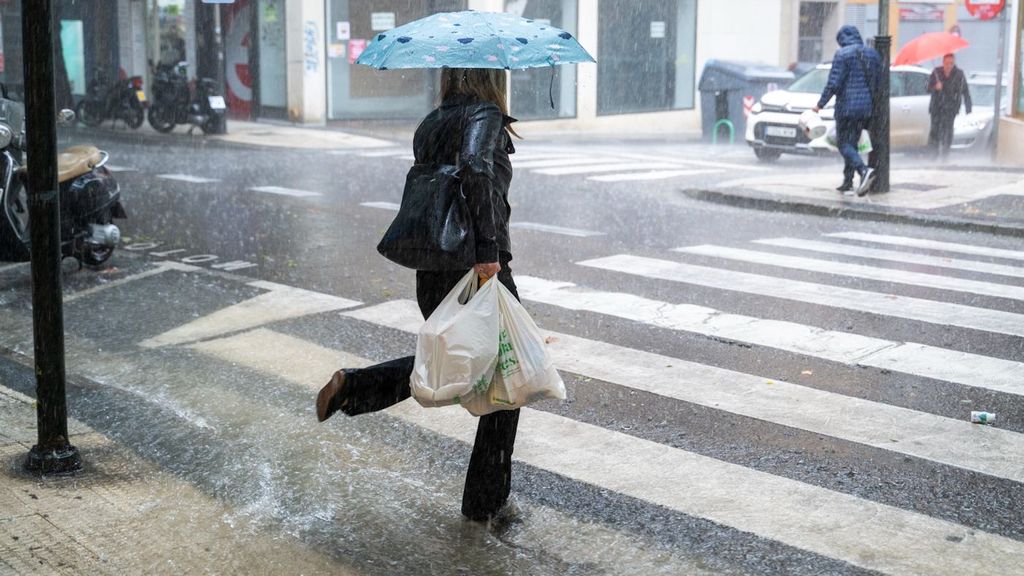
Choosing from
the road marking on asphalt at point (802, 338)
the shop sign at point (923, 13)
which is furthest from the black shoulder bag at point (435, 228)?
the shop sign at point (923, 13)

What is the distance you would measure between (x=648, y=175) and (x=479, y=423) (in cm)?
1364

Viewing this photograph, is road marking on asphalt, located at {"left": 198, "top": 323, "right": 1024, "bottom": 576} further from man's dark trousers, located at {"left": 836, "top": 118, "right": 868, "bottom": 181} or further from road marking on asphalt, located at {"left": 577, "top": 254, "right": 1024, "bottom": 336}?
man's dark trousers, located at {"left": 836, "top": 118, "right": 868, "bottom": 181}

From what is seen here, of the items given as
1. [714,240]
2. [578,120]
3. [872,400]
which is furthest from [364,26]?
[872,400]

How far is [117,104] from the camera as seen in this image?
2469 centimetres

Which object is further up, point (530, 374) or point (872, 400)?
point (530, 374)

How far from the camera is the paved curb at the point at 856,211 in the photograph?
40.8ft

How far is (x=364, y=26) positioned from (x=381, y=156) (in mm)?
8231

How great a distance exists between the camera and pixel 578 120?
96.8 feet

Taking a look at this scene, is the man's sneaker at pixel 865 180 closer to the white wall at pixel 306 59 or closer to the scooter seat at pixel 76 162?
the scooter seat at pixel 76 162

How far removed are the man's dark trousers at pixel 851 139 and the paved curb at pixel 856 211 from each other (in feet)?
2.47

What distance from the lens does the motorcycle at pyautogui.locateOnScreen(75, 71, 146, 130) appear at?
2441 centimetres

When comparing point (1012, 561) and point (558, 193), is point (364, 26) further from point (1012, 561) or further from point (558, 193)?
point (1012, 561)

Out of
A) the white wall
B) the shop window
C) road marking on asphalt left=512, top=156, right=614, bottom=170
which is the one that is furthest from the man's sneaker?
the shop window

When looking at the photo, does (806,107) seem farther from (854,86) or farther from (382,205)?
(382,205)
